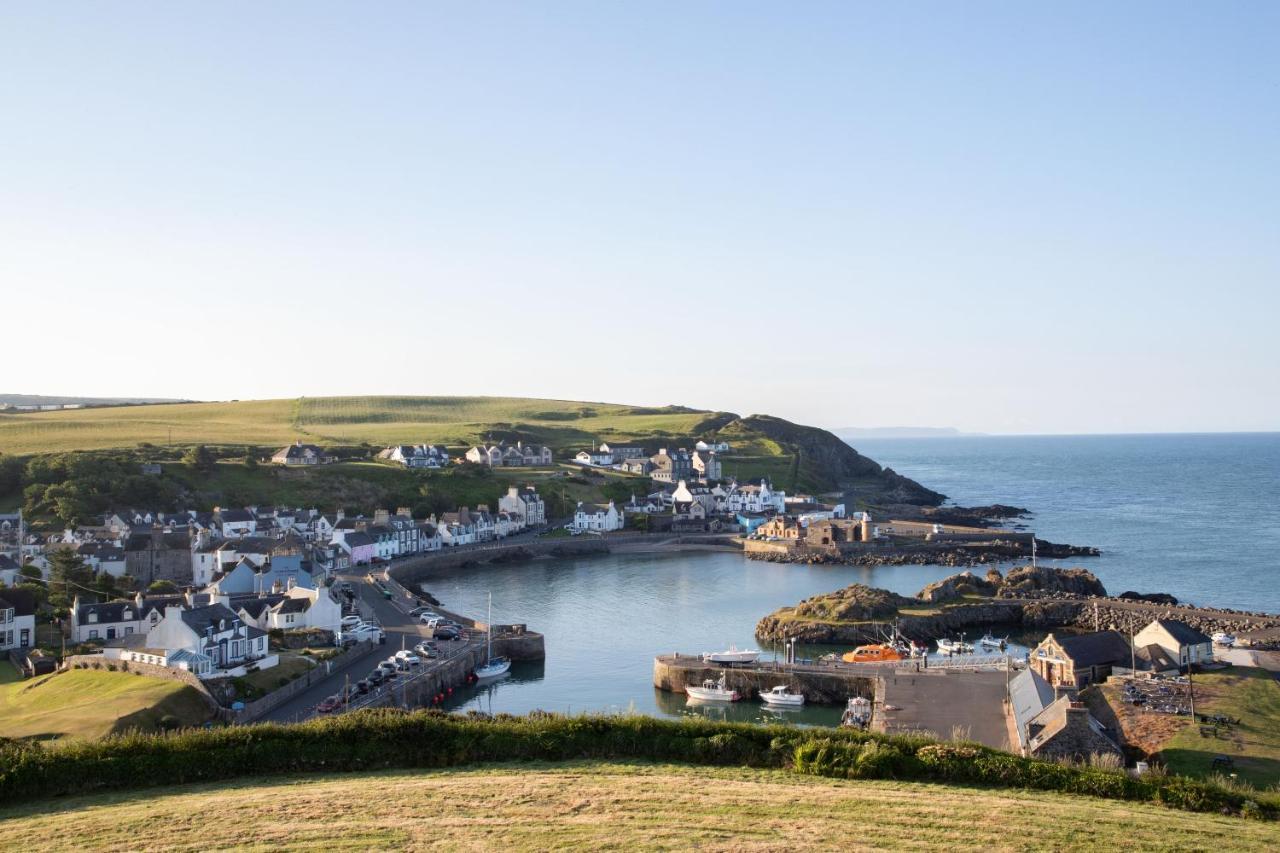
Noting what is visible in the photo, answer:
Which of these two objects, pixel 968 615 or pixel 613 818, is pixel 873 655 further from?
pixel 613 818

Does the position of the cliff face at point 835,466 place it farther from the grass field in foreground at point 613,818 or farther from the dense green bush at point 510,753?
the grass field in foreground at point 613,818

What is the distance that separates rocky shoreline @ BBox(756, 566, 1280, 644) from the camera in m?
47.3

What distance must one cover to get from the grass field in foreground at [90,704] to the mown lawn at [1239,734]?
25.7m

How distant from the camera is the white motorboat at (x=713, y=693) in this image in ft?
122

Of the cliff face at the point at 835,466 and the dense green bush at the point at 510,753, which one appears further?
Answer: the cliff face at the point at 835,466

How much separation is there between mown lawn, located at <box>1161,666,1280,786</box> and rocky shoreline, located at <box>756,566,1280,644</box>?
14.2 meters

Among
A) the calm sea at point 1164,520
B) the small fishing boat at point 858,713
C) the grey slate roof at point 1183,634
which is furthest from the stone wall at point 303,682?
the calm sea at point 1164,520

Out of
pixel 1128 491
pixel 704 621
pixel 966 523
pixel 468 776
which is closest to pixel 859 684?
pixel 704 621

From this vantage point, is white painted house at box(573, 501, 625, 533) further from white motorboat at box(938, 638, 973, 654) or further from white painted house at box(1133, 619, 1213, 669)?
white painted house at box(1133, 619, 1213, 669)

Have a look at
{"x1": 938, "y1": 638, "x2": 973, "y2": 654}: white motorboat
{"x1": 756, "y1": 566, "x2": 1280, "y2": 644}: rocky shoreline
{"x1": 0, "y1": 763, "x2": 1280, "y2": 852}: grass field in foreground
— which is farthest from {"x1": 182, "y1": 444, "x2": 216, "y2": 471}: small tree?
{"x1": 0, "y1": 763, "x2": 1280, "y2": 852}: grass field in foreground

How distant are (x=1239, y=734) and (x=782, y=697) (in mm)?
14177

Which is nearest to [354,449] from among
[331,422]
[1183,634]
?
[331,422]

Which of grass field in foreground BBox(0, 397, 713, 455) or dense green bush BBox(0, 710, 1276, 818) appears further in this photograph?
grass field in foreground BBox(0, 397, 713, 455)

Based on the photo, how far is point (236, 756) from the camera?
18688 millimetres
